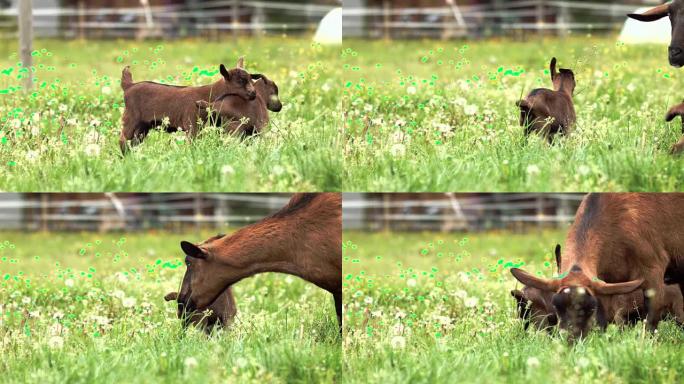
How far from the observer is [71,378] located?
32.9 feet

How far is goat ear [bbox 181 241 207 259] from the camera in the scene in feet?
33.6

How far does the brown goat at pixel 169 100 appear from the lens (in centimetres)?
1041

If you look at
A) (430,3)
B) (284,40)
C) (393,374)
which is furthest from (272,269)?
(430,3)

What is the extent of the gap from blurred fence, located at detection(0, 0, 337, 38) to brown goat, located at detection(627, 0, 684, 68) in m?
2.53

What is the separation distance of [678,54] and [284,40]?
10.3ft

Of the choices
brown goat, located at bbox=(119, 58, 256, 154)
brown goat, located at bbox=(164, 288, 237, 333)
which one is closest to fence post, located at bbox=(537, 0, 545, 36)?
brown goat, located at bbox=(119, 58, 256, 154)

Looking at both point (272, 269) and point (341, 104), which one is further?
point (341, 104)

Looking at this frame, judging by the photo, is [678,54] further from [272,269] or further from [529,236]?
[529,236]

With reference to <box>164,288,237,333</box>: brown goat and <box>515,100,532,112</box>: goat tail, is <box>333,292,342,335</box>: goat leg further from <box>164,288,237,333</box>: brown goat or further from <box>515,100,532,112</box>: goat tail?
<box>515,100,532,112</box>: goat tail

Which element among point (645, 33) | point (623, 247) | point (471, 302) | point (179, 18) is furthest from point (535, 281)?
point (179, 18)

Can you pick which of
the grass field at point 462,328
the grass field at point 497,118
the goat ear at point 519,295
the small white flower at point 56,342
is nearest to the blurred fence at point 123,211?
the grass field at point 462,328

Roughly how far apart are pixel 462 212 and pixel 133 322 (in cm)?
421

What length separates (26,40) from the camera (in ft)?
40.0

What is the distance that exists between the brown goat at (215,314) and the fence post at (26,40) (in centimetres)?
243
